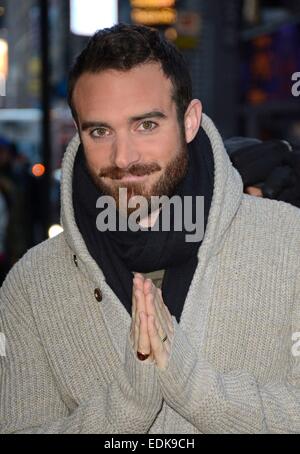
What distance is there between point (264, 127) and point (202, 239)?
22.4 metres

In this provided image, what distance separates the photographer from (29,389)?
128 inches

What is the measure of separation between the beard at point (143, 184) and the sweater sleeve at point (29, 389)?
20.6 inches

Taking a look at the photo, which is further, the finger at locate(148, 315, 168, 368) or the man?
the man

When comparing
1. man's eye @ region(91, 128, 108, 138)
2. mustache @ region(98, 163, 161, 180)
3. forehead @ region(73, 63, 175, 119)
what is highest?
forehead @ region(73, 63, 175, 119)

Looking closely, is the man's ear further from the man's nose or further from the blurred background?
the blurred background

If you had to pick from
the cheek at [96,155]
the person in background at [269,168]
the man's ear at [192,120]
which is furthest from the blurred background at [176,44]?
the cheek at [96,155]

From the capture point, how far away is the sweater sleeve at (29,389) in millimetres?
3008

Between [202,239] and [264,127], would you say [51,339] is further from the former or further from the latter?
[264,127]

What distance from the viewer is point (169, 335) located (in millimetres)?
2738

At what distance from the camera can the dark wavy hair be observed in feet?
9.86

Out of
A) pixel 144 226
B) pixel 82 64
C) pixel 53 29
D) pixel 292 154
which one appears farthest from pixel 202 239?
pixel 53 29

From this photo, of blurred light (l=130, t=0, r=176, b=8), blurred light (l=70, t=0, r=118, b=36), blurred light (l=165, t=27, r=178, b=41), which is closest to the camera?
blurred light (l=70, t=0, r=118, b=36)

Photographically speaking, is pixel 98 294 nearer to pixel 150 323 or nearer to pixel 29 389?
pixel 29 389

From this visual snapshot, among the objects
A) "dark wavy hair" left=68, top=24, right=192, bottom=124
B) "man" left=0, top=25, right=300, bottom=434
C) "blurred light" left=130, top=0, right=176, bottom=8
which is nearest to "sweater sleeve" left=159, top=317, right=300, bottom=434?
"man" left=0, top=25, right=300, bottom=434
